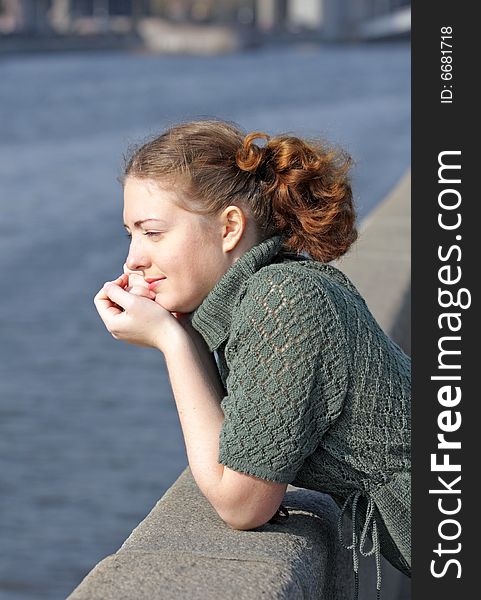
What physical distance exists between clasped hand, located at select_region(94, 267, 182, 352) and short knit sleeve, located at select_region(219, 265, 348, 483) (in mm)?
196

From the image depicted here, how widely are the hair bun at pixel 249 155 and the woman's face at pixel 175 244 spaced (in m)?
0.10

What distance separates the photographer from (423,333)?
6.66 feet

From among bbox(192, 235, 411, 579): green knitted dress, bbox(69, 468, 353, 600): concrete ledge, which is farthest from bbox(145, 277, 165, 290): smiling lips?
bbox(69, 468, 353, 600): concrete ledge

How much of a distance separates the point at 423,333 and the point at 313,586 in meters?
0.43

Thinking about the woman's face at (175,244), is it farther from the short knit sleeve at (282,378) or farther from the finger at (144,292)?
the short knit sleeve at (282,378)

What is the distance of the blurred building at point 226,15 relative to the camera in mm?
96188

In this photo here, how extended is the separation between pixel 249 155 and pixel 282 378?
42 centimetres

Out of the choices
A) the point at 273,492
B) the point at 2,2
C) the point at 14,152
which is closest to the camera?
the point at 273,492

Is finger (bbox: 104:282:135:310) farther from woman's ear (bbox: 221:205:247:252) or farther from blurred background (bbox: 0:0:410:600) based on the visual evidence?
blurred background (bbox: 0:0:410:600)

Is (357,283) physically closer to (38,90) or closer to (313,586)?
(313,586)

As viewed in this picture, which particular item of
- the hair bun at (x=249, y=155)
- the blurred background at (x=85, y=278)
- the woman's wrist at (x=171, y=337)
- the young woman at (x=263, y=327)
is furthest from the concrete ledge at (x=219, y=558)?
the blurred background at (x=85, y=278)

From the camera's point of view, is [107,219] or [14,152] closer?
[107,219]

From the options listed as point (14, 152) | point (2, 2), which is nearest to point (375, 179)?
point (14, 152)

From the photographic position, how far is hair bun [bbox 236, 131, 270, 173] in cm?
239
